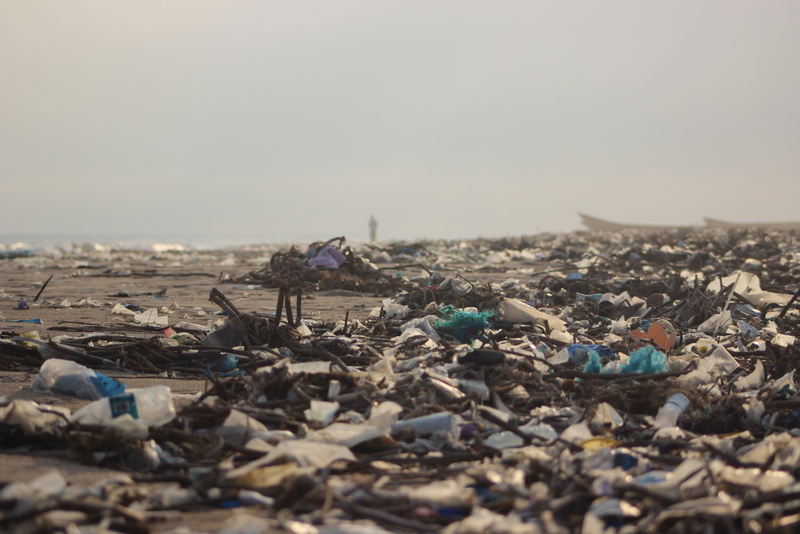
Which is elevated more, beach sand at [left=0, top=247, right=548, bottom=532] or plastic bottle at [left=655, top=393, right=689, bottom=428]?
plastic bottle at [left=655, top=393, right=689, bottom=428]

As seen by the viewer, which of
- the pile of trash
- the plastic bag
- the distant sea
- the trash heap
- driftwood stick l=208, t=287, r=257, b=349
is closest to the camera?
the trash heap

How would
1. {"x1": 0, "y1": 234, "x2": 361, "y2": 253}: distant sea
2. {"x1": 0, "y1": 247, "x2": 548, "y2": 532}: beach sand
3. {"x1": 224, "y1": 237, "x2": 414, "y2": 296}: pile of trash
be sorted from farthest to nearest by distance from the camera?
{"x1": 0, "y1": 234, "x2": 361, "y2": 253}: distant sea
{"x1": 224, "y1": 237, "x2": 414, "y2": 296}: pile of trash
{"x1": 0, "y1": 247, "x2": 548, "y2": 532}: beach sand

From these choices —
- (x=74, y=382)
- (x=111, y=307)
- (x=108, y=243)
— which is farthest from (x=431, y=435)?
(x=108, y=243)

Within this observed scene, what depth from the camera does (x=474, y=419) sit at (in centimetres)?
215

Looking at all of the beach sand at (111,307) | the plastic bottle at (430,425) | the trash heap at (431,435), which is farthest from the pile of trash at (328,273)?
the plastic bottle at (430,425)

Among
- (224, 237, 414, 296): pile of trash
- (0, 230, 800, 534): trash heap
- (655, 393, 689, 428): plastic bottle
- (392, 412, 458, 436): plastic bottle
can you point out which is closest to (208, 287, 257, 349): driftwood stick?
(0, 230, 800, 534): trash heap

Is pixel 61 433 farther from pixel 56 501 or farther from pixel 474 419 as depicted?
pixel 474 419

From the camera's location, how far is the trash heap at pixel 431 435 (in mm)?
1426

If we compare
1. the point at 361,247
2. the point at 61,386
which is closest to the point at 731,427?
the point at 61,386

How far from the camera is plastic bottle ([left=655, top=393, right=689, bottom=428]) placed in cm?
222

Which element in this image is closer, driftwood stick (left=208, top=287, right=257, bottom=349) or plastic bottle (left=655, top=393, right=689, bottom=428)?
plastic bottle (left=655, top=393, right=689, bottom=428)

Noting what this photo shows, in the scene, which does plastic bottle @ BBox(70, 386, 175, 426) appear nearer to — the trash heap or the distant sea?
the trash heap

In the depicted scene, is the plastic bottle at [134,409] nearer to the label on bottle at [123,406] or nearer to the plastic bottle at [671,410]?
the label on bottle at [123,406]

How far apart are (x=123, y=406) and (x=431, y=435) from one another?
972mm
